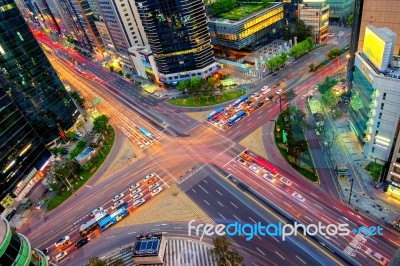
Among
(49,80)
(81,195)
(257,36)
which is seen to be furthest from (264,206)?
(257,36)

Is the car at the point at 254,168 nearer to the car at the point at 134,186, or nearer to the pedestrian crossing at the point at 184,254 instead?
the pedestrian crossing at the point at 184,254

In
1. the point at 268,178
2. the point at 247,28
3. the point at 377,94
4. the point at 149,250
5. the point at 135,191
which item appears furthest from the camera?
the point at 247,28

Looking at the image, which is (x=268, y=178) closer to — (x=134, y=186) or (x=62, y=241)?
(x=134, y=186)

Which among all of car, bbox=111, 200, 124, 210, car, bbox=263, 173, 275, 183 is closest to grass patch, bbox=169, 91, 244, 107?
car, bbox=263, 173, 275, 183

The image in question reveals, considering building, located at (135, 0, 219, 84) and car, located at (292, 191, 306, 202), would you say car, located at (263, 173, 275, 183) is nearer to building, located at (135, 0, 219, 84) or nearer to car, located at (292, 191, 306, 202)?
car, located at (292, 191, 306, 202)

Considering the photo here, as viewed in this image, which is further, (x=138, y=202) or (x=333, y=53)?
(x=333, y=53)

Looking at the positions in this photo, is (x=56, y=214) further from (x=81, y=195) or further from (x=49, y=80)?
(x=49, y=80)

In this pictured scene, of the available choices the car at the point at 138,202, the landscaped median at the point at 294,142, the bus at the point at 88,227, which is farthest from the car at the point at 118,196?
the landscaped median at the point at 294,142

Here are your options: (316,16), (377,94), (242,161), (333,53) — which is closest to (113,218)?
(242,161)
